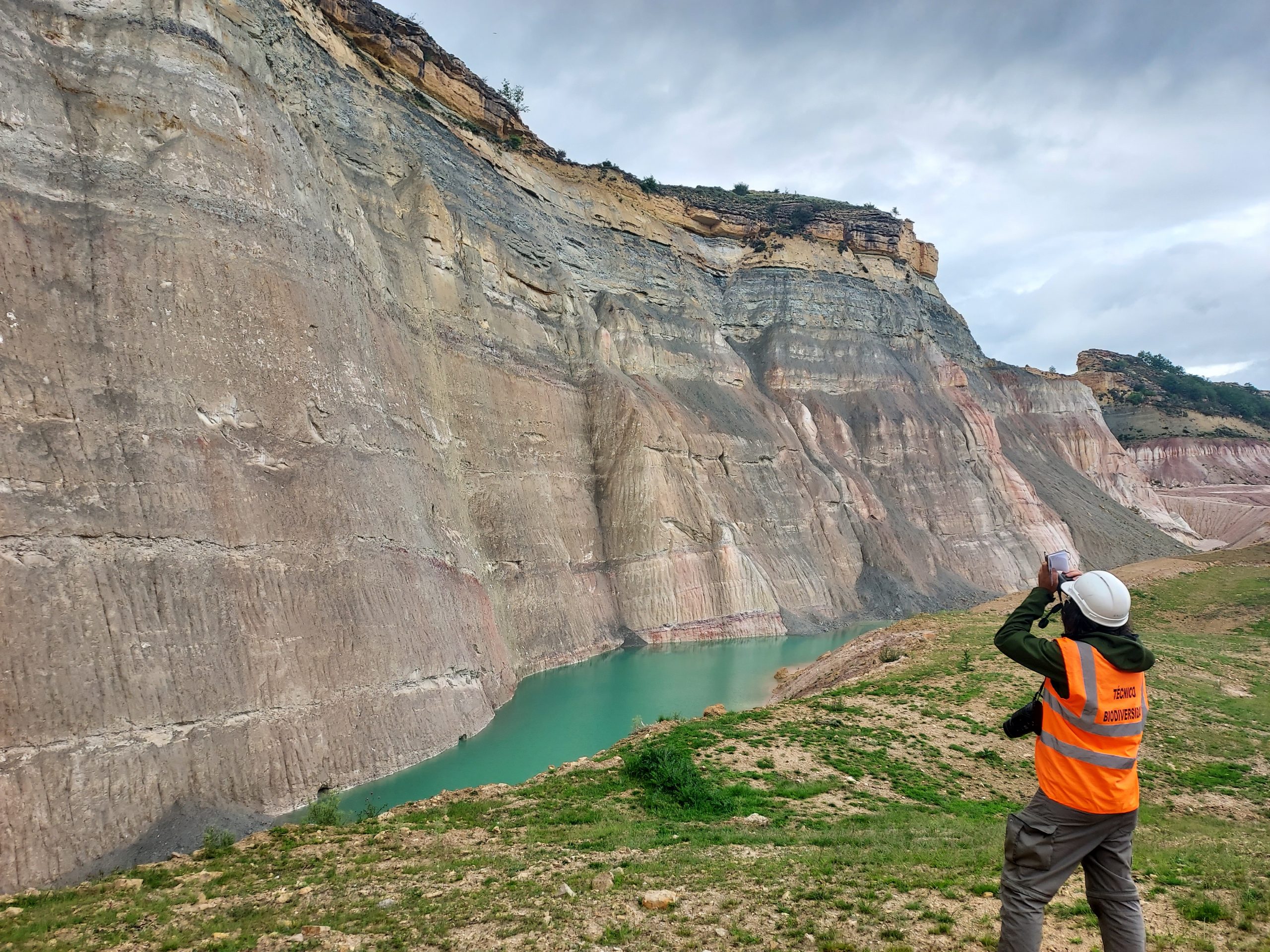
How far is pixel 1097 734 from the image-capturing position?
3498 mm

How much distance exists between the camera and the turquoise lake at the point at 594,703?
15156 millimetres

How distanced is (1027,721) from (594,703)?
762 inches

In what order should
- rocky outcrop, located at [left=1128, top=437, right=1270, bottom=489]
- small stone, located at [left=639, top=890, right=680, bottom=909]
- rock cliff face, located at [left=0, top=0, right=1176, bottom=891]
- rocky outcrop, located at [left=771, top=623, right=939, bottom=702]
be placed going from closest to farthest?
small stone, located at [left=639, top=890, right=680, bottom=909]
rock cliff face, located at [left=0, top=0, right=1176, bottom=891]
rocky outcrop, located at [left=771, top=623, right=939, bottom=702]
rocky outcrop, located at [left=1128, top=437, right=1270, bottom=489]

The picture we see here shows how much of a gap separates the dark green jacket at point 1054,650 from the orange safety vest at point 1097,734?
1.4 inches

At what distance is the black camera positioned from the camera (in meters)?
3.87

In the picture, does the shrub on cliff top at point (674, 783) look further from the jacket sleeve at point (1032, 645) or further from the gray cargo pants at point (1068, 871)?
the jacket sleeve at point (1032, 645)

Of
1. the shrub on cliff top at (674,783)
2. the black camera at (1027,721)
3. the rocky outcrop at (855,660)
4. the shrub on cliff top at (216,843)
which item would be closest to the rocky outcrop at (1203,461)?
the rocky outcrop at (855,660)

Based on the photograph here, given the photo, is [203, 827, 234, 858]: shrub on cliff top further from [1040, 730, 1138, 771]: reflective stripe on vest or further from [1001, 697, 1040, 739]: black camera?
[1040, 730, 1138, 771]: reflective stripe on vest

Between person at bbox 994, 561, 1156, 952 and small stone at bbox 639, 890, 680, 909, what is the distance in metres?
2.83

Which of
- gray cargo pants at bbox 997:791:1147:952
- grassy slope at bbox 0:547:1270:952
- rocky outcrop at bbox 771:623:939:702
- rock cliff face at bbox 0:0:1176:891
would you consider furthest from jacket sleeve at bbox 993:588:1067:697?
rocky outcrop at bbox 771:623:939:702

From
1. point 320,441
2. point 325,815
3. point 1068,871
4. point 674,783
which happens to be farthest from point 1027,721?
point 320,441

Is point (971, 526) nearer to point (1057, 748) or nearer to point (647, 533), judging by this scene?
point (647, 533)

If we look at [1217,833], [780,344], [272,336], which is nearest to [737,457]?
[780,344]

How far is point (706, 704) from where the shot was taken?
71.1 feet
